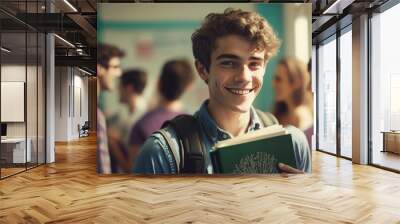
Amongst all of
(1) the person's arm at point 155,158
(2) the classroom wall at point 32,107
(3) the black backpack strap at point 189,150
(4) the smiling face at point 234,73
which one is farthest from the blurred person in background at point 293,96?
(2) the classroom wall at point 32,107

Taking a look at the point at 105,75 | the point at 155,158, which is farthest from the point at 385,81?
the point at 105,75

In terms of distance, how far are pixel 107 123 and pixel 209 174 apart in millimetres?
1995

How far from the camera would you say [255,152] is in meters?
6.81

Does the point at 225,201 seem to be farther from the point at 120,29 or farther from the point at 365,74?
the point at 365,74

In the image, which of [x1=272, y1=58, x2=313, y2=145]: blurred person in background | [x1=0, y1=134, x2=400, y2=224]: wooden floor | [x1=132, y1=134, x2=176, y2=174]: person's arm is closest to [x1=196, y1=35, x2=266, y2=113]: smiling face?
[x1=272, y1=58, x2=313, y2=145]: blurred person in background

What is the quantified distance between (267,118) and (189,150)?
1468mm

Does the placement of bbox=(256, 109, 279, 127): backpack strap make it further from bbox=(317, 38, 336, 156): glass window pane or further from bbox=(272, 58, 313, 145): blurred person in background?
bbox=(317, 38, 336, 156): glass window pane

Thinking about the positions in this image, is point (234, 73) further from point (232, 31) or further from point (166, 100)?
point (166, 100)

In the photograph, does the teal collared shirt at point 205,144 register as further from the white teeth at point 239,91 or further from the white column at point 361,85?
the white column at point 361,85

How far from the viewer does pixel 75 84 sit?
1795cm

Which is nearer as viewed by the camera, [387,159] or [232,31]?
[232,31]

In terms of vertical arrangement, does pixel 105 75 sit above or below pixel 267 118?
above

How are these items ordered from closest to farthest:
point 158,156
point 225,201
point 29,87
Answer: point 225,201
point 158,156
point 29,87

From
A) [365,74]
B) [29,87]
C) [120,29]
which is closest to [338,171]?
[365,74]
